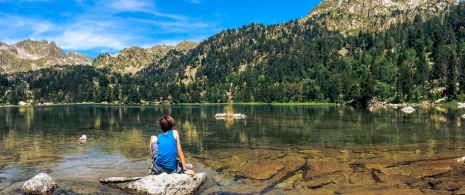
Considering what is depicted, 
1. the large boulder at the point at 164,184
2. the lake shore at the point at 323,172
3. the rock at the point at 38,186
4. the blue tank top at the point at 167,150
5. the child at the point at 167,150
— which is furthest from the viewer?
the lake shore at the point at 323,172

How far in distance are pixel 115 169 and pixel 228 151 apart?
10769mm

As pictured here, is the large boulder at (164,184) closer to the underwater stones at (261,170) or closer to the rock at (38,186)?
the rock at (38,186)

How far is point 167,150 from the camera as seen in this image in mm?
15680

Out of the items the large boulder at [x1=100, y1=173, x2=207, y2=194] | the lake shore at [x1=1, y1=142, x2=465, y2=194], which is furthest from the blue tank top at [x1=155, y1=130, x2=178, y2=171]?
the lake shore at [x1=1, y1=142, x2=465, y2=194]

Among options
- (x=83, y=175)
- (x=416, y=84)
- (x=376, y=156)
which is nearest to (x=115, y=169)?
(x=83, y=175)

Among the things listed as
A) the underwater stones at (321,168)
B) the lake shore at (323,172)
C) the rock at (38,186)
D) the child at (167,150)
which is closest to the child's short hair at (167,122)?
the child at (167,150)

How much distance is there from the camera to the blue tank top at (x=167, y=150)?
51.2ft

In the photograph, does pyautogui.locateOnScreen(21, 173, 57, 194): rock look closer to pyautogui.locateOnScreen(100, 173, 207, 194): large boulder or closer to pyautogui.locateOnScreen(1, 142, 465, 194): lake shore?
pyautogui.locateOnScreen(1, 142, 465, 194): lake shore

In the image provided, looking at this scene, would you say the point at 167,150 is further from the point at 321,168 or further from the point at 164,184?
the point at 321,168

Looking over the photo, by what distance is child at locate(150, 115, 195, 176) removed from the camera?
50.7 feet

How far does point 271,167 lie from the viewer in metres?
21.2

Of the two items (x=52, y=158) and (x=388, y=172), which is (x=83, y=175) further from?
(x=388, y=172)

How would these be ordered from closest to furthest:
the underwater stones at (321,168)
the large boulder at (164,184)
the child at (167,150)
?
the large boulder at (164,184)
the child at (167,150)
the underwater stones at (321,168)

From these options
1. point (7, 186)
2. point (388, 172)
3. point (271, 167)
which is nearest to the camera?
point (7, 186)
